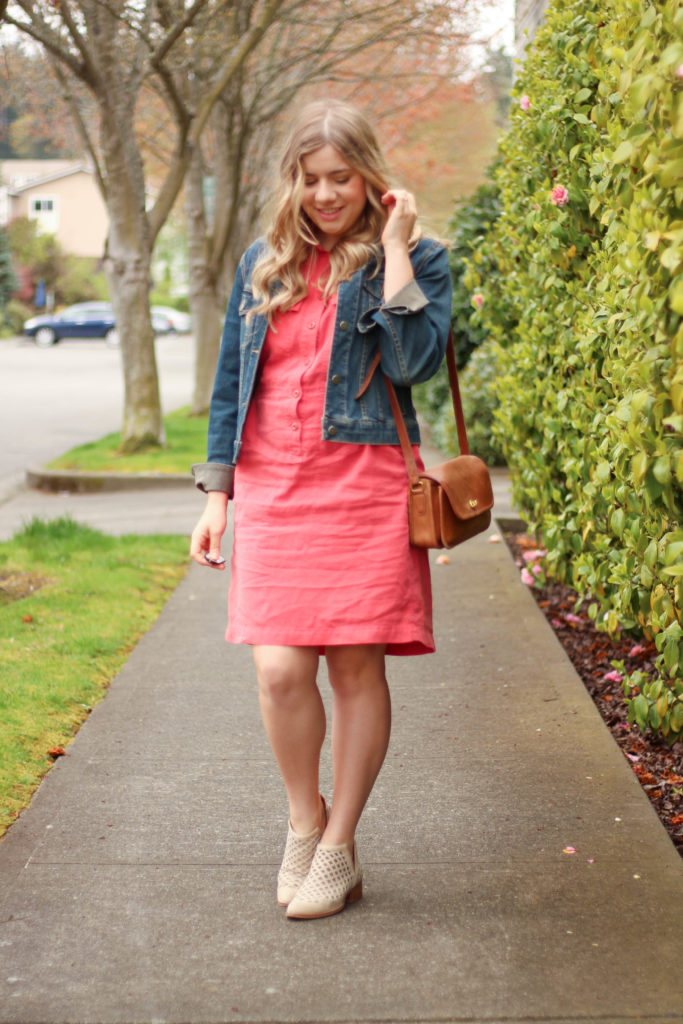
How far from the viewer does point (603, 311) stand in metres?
3.84

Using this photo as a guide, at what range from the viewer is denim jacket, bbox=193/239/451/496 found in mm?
2844

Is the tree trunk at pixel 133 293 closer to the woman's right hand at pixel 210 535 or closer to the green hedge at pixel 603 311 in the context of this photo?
the green hedge at pixel 603 311

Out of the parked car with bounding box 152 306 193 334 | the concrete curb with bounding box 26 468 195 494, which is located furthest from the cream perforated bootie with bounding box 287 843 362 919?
the parked car with bounding box 152 306 193 334

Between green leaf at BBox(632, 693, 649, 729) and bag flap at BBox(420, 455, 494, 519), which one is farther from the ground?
bag flap at BBox(420, 455, 494, 519)

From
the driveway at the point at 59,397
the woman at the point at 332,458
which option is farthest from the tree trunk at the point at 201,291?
the woman at the point at 332,458

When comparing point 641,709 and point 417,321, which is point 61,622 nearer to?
point 641,709

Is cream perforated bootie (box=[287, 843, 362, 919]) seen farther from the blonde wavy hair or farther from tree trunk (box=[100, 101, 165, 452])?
tree trunk (box=[100, 101, 165, 452])

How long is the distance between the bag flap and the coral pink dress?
0.36ft

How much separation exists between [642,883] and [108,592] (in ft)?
12.5

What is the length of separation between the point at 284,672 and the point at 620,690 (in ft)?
7.76

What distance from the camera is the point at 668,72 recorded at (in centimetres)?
→ 229

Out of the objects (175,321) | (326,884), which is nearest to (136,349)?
(326,884)

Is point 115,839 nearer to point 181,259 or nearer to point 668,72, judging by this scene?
point 668,72

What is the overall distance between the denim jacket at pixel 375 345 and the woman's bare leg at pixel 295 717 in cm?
51
